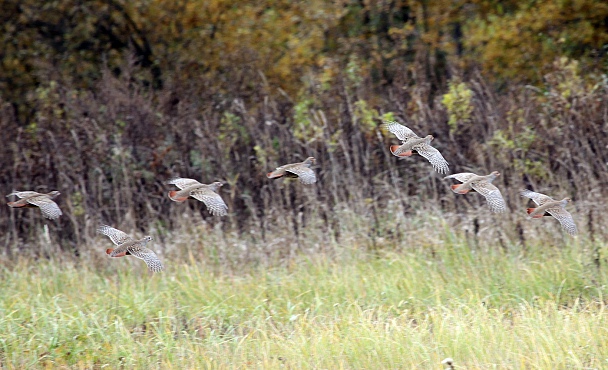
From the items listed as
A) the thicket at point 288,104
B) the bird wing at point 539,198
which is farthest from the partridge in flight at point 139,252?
the thicket at point 288,104

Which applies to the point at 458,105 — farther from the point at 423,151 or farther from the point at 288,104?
the point at 423,151

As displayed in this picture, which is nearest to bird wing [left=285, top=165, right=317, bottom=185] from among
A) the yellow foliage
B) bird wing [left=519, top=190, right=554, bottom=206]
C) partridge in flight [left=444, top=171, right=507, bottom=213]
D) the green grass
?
partridge in flight [left=444, top=171, right=507, bottom=213]

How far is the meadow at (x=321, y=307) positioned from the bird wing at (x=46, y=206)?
1505 millimetres

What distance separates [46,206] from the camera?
3398 mm

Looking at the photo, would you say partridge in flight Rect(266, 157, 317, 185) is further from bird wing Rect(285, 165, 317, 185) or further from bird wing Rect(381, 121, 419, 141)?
bird wing Rect(381, 121, 419, 141)

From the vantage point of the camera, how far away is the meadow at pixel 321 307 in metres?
4.43

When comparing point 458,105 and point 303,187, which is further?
point 458,105

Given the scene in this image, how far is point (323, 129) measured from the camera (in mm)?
7754

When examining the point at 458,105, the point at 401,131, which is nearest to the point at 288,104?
the point at 458,105

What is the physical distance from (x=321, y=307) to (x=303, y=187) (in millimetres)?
1827

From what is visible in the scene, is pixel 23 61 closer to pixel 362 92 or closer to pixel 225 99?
pixel 225 99

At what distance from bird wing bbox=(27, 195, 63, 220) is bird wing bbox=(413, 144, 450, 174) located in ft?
5.08

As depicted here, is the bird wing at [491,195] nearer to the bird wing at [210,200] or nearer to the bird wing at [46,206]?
the bird wing at [210,200]

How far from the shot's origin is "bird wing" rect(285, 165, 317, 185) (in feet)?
11.4
